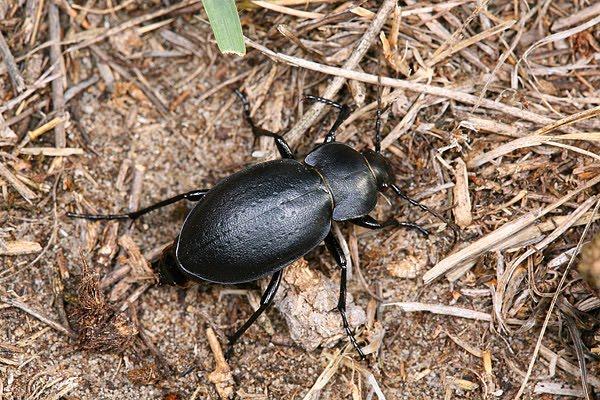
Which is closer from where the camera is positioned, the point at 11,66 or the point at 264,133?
the point at 11,66

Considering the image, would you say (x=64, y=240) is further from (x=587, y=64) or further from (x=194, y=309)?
(x=587, y=64)

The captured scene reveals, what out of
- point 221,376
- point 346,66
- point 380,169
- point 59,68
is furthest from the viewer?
point 59,68

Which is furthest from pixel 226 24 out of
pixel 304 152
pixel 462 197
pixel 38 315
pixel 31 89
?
pixel 38 315

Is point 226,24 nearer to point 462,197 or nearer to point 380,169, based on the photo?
point 380,169

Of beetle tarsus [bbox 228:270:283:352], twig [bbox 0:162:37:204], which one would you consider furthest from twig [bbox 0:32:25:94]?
Result: beetle tarsus [bbox 228:270:283:352]

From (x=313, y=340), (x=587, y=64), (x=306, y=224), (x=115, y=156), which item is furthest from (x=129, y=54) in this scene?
(x=587, y=64)

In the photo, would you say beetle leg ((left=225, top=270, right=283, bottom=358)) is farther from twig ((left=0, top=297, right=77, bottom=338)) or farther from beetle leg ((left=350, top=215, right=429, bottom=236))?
twig ((left=0, top=297, right=77, bottom=338))

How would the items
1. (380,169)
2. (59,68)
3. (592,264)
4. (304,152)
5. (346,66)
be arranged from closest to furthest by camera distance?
(592,264)
(380,169)
(346,66)
(59,68)
(304,152)
